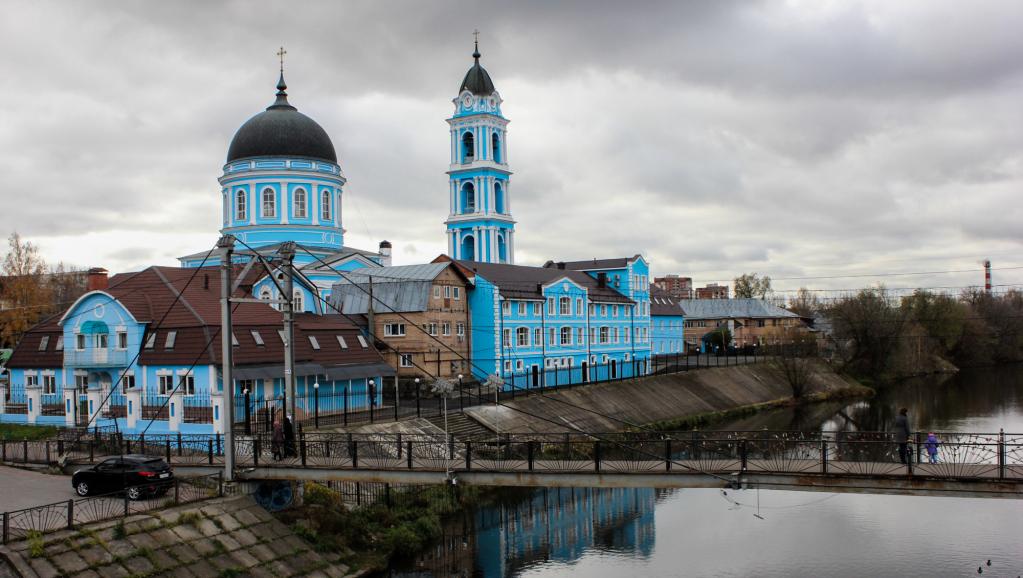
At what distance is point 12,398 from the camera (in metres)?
40.2

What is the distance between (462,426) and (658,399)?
2171 centimetres

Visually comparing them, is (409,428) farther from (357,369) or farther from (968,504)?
(968,504)

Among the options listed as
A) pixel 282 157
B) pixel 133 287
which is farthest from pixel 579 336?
pixel 133 287

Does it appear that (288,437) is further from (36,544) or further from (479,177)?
(479,177)

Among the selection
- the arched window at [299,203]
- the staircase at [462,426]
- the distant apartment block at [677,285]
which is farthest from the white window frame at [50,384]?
the distant apartment block at [677,285]

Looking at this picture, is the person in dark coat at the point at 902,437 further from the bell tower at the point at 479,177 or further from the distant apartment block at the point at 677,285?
the distant apartment block at the point at 677,285

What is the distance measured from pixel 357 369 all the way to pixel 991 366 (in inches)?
3365

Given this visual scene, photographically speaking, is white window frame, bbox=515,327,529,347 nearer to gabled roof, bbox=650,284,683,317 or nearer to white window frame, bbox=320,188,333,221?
white window frame, bbox=320,188,333,221

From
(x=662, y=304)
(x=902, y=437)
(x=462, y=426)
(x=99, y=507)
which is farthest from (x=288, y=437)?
(x=662, y=304)

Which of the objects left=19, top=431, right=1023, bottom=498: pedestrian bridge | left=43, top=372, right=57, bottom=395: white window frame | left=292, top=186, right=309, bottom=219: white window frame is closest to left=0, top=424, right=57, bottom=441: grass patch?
left=43, top=372, right=57, bottom=395: white window frame

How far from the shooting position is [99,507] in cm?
2195

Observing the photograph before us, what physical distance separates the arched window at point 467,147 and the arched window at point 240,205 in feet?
78.1

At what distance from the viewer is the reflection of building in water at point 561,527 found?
1104 inches

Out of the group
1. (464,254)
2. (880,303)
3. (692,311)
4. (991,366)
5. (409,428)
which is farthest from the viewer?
(692,311)
